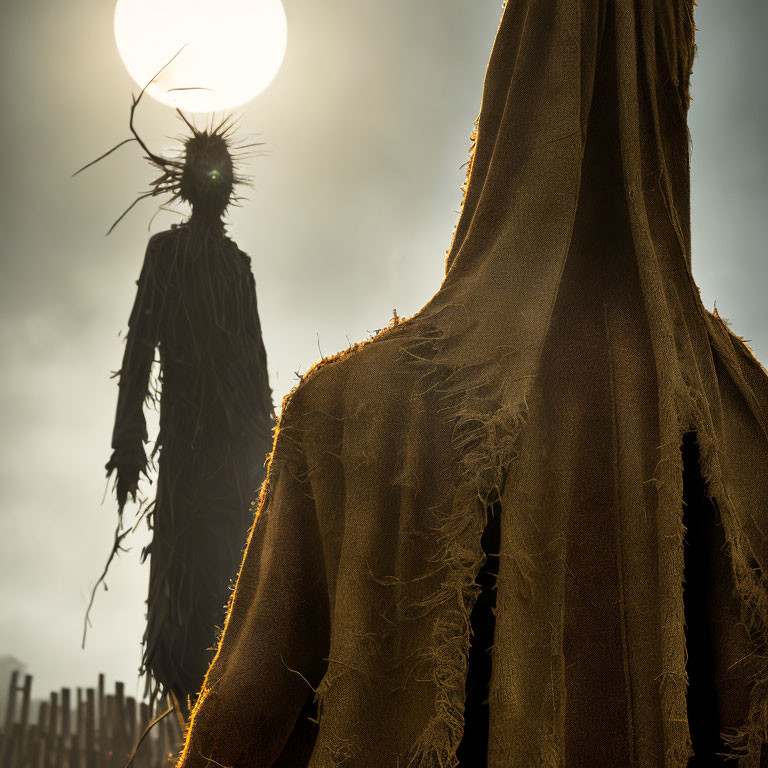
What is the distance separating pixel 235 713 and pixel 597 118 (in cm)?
81

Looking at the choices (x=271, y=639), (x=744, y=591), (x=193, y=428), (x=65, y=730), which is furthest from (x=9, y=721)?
(x=744, y=591)

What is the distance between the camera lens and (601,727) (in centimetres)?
75

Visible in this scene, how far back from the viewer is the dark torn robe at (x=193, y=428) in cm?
169

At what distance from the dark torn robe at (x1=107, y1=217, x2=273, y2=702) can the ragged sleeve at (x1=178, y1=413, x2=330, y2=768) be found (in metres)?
0.89

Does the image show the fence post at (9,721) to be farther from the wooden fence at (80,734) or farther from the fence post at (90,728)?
the fence post at (90,728)

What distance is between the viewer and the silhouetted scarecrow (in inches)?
66.8

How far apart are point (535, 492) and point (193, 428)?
45.7 inches

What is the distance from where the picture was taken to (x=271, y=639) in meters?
0.78

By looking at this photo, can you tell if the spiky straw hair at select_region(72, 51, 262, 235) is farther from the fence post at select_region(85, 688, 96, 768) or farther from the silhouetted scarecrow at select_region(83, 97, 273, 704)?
the fence post at select_region(85, 688, 96, 768)

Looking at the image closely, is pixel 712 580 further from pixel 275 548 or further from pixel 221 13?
pixel 221 13

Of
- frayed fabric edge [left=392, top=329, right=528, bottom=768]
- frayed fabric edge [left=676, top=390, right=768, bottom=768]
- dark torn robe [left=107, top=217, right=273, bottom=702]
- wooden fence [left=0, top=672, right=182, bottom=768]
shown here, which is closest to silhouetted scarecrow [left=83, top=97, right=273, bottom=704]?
dark torn robe [left=107, top=217, right=273, bottom=702]

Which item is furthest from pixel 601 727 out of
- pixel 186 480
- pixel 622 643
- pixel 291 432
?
pixel 186 480

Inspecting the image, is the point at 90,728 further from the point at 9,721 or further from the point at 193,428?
the point at 193,428

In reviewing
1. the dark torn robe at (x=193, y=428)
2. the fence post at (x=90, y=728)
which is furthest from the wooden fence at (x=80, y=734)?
the dark torn robe at (x=193, y=428)
